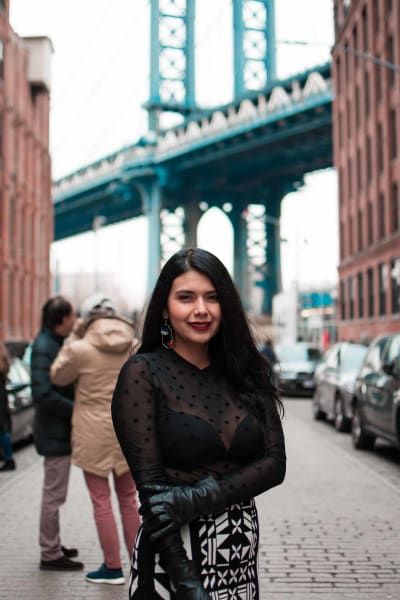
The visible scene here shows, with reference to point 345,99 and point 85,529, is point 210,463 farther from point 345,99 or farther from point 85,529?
point 345,99

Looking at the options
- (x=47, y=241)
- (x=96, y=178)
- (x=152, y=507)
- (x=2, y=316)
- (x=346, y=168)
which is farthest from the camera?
(x=96, y=178)

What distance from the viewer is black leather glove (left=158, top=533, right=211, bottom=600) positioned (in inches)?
91.7

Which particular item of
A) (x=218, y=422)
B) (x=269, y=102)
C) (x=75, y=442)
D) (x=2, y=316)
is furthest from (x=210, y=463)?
(x=269, y=102)

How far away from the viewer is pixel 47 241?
144 ft

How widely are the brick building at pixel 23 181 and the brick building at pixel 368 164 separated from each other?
547 inches

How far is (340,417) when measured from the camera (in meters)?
14.4

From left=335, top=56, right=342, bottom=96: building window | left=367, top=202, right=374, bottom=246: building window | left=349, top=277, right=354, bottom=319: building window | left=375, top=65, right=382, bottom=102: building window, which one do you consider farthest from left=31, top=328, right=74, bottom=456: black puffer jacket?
left=335, top=56, right=342, bottom=96: building window

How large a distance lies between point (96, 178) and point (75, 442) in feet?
225

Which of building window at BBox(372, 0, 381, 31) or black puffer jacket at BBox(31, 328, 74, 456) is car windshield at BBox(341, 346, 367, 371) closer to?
black puffer jacket at BBox(31, 328, 74, 456)

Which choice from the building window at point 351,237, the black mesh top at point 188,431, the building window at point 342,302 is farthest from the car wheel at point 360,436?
the building window at point 342,302

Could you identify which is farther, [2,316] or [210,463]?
[2,316]

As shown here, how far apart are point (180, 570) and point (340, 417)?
1232 cm

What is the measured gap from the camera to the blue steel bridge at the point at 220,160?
Result: 2242 inches

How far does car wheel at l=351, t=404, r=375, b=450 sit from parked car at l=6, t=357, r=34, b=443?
438 centimetres
